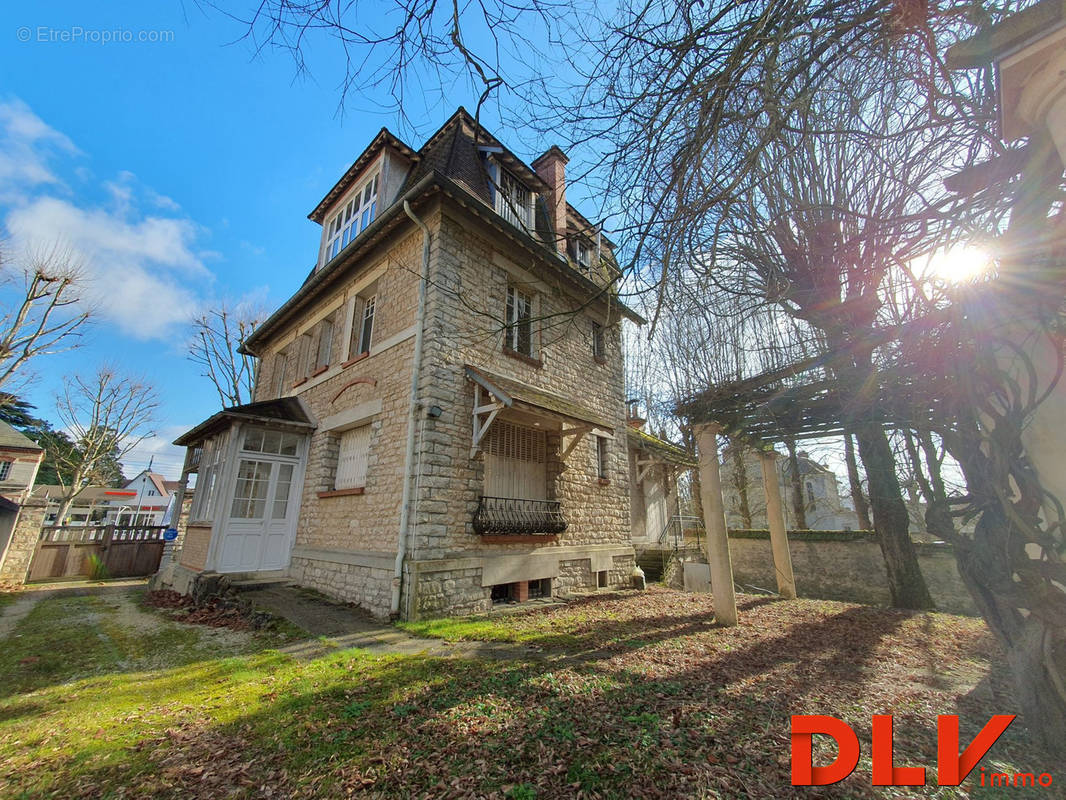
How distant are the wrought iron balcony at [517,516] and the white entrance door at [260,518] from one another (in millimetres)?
4621

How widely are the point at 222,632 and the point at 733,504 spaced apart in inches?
773

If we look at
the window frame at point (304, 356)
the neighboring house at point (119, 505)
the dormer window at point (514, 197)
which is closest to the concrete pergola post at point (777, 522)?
the dormer window at point (514, 197)

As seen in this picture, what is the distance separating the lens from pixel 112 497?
30.1 meters

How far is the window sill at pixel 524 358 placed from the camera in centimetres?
805

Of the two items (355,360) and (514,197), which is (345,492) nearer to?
(355,360)

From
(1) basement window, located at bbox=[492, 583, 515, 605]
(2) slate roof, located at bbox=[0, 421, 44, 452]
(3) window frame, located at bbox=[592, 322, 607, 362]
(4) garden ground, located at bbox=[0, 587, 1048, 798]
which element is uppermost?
(3) window frame, located at bbox=[592, 322, 607, 362]

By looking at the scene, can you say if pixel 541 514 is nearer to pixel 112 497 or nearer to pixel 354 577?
pixel 354 577

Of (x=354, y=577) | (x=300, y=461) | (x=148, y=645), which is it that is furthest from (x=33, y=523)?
(x=354, y=577)

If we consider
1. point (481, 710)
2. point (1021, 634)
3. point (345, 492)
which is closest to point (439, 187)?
point (345, 492)

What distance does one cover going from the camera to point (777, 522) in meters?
7.94

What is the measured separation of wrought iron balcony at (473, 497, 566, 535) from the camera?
690cm

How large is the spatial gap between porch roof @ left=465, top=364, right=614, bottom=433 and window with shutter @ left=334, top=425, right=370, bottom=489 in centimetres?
253

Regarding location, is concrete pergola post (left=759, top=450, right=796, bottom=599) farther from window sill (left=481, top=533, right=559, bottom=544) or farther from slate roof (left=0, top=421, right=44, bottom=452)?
slate roof (left=0, top=421, right=44, bottom=452)

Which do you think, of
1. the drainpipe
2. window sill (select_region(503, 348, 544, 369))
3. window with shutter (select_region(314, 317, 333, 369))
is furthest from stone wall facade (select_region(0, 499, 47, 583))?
window sill (select_region(503, 348, 544, 369))
